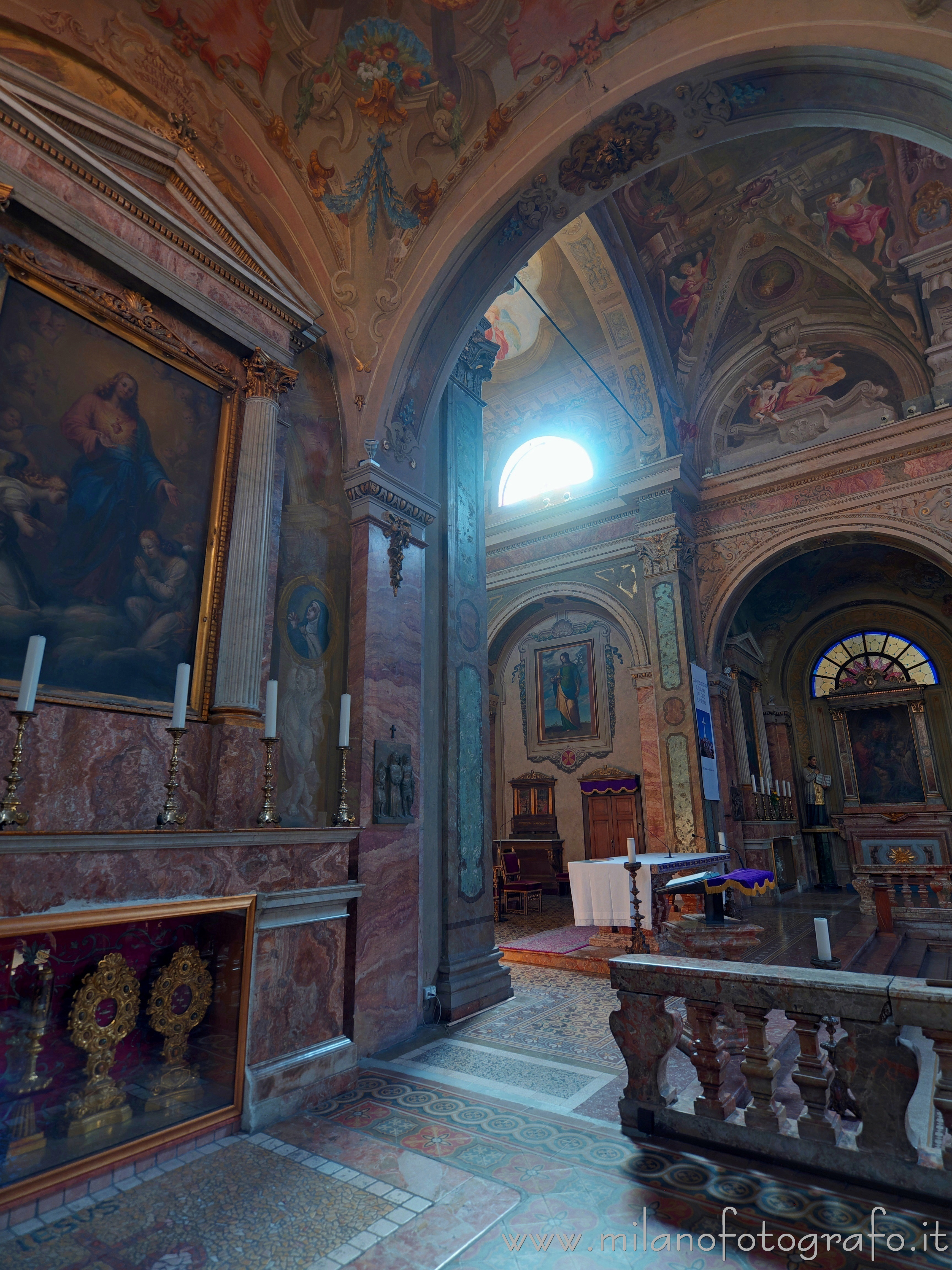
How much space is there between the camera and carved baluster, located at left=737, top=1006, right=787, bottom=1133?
8.67ft

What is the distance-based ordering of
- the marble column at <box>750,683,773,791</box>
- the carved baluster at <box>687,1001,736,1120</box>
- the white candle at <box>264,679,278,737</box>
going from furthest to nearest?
the marble column at <box>750,683,773,791</box>
the white candle at <box>264,679,278,737</box>
the carved baluster at <box>687,1001,736,1120</box>

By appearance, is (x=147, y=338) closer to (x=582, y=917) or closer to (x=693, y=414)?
(x=582, y=917)

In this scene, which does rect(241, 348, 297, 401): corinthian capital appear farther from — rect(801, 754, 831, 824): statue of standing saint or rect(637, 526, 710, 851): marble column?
rect(801, 754, 831, 824): statue of standing saint

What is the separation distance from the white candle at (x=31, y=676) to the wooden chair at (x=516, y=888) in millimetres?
9266

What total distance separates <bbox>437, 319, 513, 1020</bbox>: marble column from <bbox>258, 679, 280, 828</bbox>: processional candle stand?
1905mm

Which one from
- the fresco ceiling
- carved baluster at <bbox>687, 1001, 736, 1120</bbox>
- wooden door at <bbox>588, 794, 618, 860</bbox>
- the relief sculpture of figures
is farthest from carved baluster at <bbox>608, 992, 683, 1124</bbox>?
wooden door at <bbox>588, 794, 618, 860</bbox>

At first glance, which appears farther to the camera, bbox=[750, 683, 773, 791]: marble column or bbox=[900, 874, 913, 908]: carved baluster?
bbox=[750, 683, 773, 791]: marble column

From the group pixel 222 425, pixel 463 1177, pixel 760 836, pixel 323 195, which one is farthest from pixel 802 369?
pixel 463 1177

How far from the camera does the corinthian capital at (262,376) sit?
4.72m

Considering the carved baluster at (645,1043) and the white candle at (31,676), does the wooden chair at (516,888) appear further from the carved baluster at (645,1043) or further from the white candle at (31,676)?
the white candle at (31,676)

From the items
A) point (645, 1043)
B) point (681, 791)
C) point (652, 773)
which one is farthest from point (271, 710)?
point (652, 773)

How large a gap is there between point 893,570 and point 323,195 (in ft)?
44.8

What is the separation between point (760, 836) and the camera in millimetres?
11586

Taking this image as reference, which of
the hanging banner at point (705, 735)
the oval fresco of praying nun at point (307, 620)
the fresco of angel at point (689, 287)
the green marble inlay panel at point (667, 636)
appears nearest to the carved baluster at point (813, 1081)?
the oval fresco of praying nun at point (307, 620)
